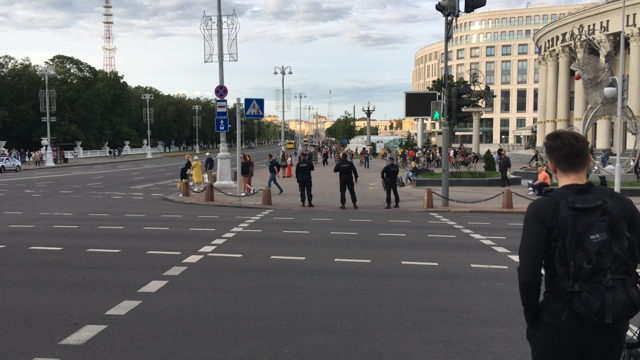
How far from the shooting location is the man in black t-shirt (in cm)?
260

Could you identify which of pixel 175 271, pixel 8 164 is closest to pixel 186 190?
pixel 175 271

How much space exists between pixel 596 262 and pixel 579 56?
2209 inches

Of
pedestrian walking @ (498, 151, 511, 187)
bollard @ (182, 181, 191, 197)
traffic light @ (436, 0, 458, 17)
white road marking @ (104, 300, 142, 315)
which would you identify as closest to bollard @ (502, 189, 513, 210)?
traffic light @ (436, 0, 458, 17)

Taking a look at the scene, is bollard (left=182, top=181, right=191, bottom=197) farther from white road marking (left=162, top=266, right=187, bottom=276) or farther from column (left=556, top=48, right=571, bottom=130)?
column (left=556, top=48, right=571, bottom=130)

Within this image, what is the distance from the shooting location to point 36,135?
2552 inches

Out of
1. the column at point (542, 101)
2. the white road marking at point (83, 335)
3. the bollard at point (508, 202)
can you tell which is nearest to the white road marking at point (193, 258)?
the white road marking at point (83, 335)

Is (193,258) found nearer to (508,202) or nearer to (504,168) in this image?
(508,202)

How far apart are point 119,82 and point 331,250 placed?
84.9m

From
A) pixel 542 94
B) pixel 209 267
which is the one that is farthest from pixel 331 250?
pixel 542 94

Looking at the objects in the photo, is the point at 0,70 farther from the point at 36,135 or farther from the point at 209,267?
the point at 209,267

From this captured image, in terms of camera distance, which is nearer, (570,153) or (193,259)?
(570,153)

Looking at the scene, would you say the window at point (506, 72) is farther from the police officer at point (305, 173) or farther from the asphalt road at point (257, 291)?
the asphalt road at point (257, 291)

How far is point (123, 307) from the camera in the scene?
6.12 meters

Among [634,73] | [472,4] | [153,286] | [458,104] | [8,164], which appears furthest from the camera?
[634,73]
